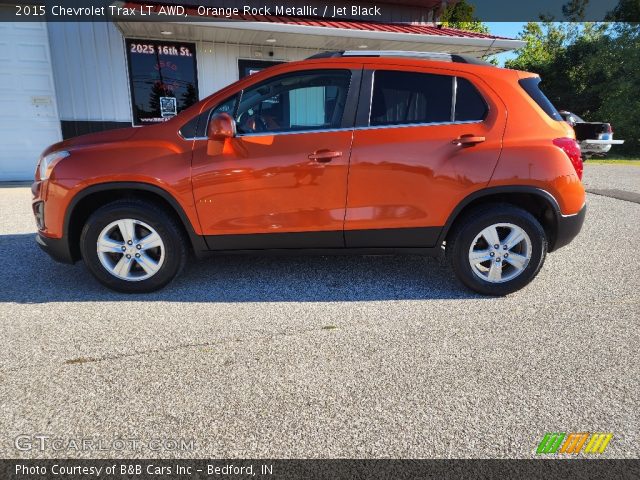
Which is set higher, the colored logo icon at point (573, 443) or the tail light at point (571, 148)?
the tail light at point (571, 148)

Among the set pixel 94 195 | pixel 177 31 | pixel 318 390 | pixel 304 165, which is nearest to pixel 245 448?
pixel 318 390

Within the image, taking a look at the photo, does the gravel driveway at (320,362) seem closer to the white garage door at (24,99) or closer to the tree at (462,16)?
the white garage door at (24,99)

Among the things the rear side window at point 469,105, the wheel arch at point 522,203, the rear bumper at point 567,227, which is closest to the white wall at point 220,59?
the rear side window at point 469,105

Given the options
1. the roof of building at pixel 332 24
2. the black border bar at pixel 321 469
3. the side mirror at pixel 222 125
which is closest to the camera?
the black border bar at pixel 321 469

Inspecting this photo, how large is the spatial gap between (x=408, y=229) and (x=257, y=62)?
7365 mm

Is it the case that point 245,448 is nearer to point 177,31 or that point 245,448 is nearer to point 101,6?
point 177,31

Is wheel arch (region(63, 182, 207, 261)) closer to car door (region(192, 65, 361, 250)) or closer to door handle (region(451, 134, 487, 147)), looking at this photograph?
car door (region(192, 65, 361, 250))

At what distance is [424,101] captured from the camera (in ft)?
10.9

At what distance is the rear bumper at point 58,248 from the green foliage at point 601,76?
2417cm

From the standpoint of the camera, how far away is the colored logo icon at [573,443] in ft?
6.23

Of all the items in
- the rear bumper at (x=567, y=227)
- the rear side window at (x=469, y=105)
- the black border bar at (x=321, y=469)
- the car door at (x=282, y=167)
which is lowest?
the black border bar at (x=321, y=469)

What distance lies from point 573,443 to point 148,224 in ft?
10.3

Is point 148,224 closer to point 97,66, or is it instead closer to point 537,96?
point 537,96

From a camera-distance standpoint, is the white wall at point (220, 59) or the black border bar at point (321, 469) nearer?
the black border bar at point (321, 469)
